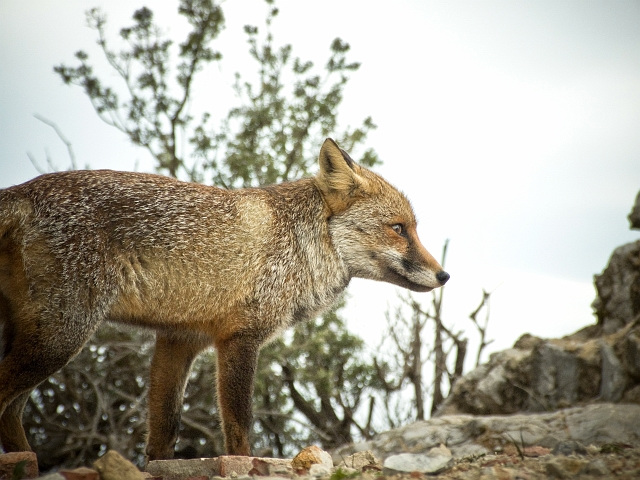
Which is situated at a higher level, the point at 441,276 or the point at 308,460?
the point at 441,276

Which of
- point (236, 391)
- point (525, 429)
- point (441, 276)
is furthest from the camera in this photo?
point (525, 429)

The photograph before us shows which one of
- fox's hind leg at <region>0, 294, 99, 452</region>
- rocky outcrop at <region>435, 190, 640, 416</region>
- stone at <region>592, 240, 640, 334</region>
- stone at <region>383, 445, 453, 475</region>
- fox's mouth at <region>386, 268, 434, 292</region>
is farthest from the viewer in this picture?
stone at <region>592, 240, 640, 334</region>

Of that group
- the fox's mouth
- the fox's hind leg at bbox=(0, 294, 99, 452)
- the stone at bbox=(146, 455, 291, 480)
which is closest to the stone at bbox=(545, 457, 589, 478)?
the stone at bbox=(146, 455, 291, 480)

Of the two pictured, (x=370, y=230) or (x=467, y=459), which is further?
(x=370, y=230)

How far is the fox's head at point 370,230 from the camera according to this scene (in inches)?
212

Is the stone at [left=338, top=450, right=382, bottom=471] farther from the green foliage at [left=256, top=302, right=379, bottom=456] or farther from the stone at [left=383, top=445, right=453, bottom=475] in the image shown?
the green foliage at [left=256, top=302, right=379, bottom=456]

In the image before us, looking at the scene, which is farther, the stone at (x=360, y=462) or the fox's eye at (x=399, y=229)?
the fox's eye at (x=399, y=229)

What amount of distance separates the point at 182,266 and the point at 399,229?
182 cm

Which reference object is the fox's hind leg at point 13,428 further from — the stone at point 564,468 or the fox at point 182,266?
the stone at point 564,468

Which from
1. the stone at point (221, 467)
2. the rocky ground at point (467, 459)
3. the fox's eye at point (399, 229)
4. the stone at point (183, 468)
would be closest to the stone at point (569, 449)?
the rocky ground at point (467, 459)

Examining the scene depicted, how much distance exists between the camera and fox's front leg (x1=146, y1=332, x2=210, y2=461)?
5125 millimetres

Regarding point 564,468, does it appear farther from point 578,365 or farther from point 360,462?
point 578,365

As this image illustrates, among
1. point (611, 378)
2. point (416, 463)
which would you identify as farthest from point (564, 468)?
point (611, 378)

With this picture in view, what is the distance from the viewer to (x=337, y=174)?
5.57 metres
